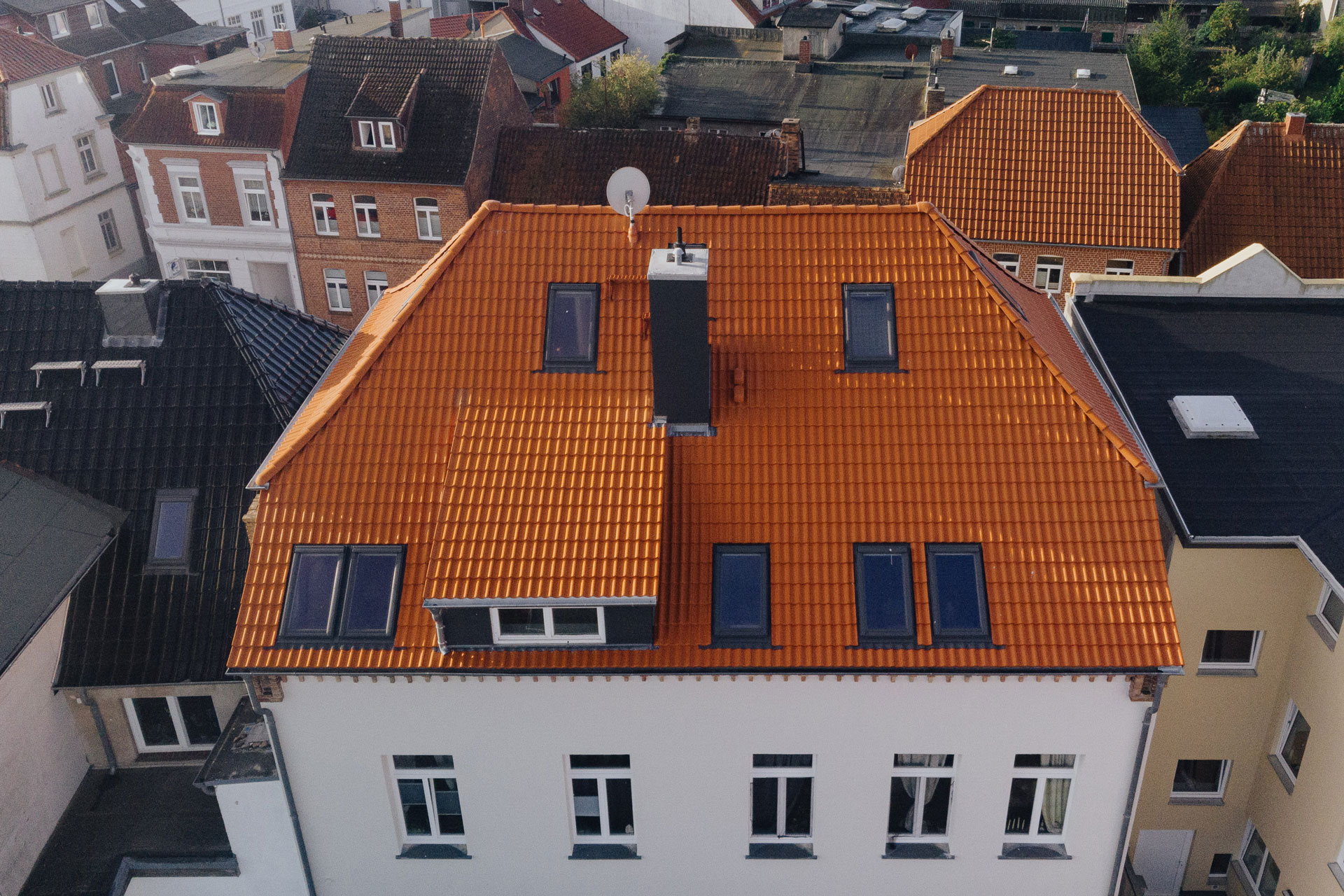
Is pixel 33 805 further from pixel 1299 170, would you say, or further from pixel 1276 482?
pixel 1299 170

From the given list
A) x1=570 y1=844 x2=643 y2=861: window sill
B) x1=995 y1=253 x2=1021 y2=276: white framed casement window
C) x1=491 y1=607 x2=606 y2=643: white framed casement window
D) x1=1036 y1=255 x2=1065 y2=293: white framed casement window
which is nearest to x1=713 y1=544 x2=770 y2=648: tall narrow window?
x1=491 y1=607 x2=606 y2=643: white framed casement window

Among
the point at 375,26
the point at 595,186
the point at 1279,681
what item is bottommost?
the point at 1279,681

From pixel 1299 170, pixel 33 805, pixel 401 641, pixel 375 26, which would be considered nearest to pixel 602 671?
pixel 401 641

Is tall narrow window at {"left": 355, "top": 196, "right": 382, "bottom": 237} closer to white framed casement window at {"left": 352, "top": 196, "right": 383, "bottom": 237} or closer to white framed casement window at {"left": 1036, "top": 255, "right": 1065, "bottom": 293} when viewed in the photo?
white framed casement window at {"left": 352, "top": 196, "right": 383, "bottom": 237}

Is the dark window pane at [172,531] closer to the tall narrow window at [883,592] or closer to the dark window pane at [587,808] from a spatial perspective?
the dark window pane at [587,808]

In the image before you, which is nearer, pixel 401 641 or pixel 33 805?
pixel 401 641

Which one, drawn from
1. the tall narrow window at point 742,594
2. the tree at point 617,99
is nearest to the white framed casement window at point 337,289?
the tree at point 617,99

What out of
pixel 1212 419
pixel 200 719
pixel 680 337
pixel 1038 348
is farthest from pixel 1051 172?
pixel 200 719
